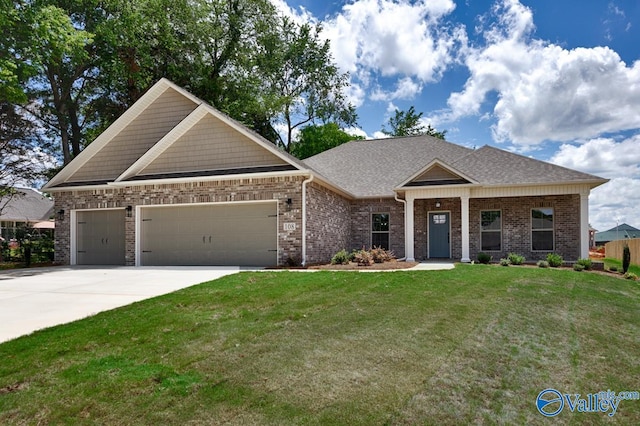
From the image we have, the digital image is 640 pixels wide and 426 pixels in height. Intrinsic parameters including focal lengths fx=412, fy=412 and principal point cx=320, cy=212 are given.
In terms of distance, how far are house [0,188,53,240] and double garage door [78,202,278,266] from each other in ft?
66.0

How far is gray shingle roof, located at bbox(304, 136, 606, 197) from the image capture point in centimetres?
1505

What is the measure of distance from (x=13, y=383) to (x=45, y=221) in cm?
3340

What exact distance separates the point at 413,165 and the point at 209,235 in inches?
406

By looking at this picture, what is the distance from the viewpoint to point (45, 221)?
31.9 meters

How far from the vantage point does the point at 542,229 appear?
16016 mm

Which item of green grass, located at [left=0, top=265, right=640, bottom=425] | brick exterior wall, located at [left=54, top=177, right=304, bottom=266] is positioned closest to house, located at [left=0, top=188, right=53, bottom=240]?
brick exterior wall, located at [left=54, top=177, right=304, bottom=266]

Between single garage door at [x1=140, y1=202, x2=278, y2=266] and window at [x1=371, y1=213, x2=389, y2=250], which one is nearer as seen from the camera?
single garage door at [x1=140, y1=202, x2=278, y2=266]

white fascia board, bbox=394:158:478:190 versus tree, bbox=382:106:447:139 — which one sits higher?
tree, bbox=382:106:447:139

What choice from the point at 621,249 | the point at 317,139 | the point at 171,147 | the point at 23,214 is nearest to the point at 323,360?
the point at 171,147

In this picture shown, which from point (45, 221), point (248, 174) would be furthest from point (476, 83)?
point (45, 221)

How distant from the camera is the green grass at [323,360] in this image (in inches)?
138

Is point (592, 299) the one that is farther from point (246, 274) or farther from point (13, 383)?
point (13, 383)
